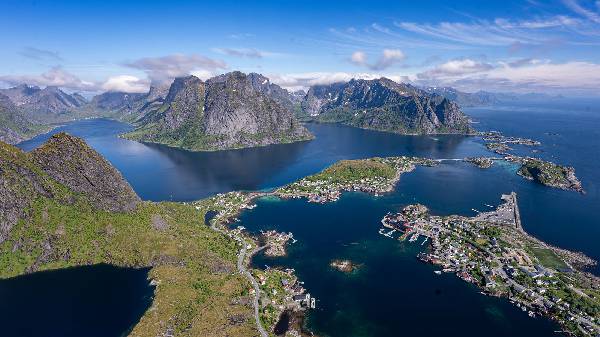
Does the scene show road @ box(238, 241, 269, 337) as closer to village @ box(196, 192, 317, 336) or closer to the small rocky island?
village @ box(196, 192, 317, 336)

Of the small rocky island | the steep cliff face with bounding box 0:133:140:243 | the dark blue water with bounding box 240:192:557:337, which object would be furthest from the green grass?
the steep cliff face with bounding box 0:133:140:243

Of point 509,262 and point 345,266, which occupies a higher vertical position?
point 509,262

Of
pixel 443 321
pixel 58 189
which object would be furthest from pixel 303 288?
pixel 58 189

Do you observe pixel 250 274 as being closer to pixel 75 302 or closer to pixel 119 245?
pixel 119 245

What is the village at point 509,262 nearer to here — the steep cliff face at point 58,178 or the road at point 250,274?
the road at point 250,274

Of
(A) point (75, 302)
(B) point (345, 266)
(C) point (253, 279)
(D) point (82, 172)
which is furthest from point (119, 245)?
(B) point (345, 266)
